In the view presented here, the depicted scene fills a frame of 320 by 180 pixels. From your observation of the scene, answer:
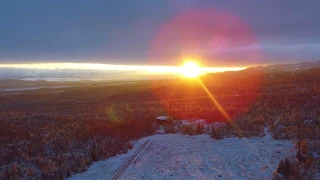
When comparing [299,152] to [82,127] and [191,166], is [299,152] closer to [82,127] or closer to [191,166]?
[191,166]

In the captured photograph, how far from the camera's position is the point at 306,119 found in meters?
20.6

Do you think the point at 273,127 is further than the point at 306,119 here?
No

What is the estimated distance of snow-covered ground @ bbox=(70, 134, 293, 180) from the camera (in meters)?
13.2

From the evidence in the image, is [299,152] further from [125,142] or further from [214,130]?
[125,142]

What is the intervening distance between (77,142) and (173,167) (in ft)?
28.2

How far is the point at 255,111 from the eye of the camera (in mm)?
25734

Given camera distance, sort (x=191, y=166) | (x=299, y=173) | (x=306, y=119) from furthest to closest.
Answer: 1. (x=306, y=119)
2. (x=191, y=166)
3. (x=299, y=173)

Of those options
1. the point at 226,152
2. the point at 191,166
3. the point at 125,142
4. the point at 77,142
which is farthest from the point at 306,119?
the point at 77,142

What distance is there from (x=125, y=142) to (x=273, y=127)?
1063cm

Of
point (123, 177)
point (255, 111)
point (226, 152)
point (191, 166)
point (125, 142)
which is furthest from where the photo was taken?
point (255, 111)

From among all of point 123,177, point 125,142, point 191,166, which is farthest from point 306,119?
point 123,177

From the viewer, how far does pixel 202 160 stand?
1488 centimetres

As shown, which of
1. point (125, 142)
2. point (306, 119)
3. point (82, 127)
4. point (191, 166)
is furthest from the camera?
point (82, 127)

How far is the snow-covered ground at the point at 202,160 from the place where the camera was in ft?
43.3
